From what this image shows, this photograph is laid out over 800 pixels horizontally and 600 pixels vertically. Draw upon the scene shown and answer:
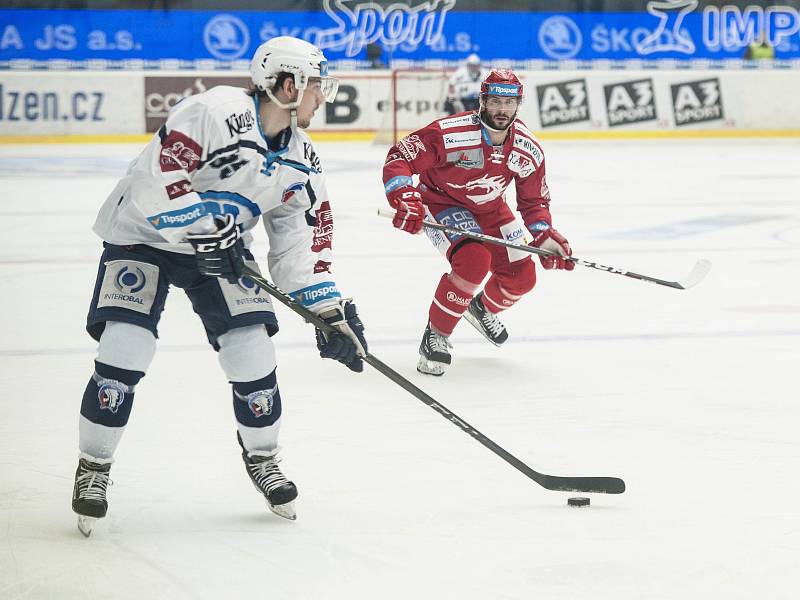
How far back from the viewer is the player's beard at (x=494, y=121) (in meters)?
3.99

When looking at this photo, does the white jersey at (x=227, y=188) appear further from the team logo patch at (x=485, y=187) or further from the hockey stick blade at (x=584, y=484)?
the team logo patch at (x=485, y=187)

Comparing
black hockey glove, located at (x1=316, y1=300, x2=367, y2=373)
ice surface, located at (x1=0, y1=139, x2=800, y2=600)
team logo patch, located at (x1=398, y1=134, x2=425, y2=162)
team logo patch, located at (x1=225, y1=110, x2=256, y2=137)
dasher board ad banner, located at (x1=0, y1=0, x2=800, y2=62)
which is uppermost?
dasher board ad banner, located at (x1=0, y1=0, x2=800, y2=62)

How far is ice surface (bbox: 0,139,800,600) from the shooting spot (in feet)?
7.27

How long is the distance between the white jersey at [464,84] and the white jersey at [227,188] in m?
12.6

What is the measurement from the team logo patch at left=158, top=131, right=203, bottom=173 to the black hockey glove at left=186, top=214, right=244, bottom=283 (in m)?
0.13

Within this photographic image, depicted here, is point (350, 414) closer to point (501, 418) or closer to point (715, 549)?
point (501, 418)

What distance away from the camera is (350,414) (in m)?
3.41

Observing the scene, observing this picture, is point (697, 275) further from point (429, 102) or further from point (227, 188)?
point (429, 102)

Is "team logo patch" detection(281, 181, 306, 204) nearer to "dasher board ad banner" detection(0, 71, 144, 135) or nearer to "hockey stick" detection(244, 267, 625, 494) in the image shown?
"hockey stick" detection(244, 267, 625, 494)

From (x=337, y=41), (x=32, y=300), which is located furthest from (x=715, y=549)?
(x=337, y=41)

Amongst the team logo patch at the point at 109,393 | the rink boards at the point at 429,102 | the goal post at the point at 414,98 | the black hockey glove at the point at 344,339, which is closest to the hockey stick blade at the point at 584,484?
the black hockey glove at the point at 344,339

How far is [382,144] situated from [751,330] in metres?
10.9

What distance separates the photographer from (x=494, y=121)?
400 cm

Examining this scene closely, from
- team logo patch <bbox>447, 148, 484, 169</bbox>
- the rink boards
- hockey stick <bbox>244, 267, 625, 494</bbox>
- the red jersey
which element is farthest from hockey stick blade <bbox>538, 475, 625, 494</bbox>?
the rink boards
